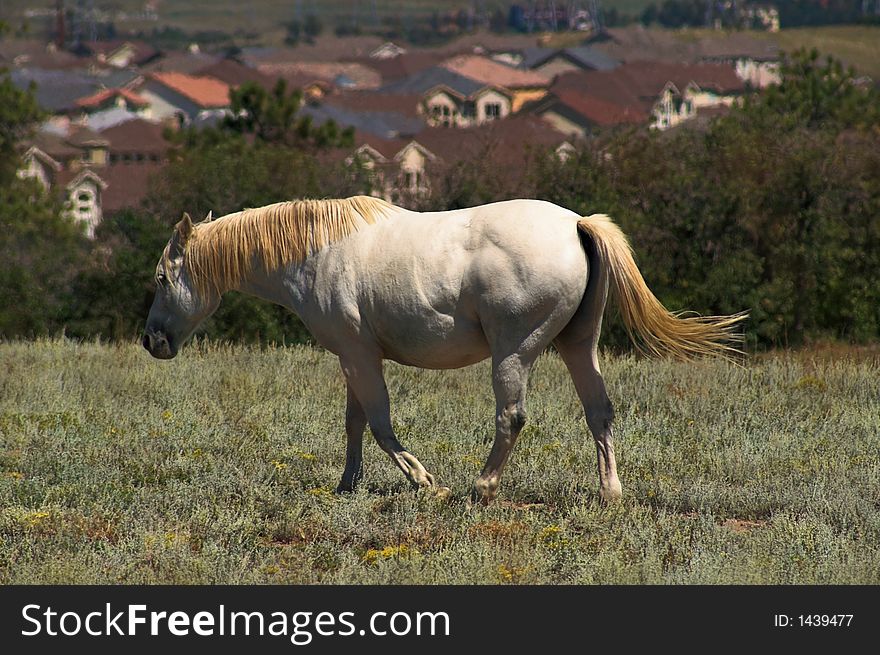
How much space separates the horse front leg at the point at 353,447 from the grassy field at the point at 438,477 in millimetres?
181

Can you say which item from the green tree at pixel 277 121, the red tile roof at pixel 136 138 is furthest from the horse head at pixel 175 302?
the red tile roof at pixel 136 138

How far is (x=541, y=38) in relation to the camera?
615 ft

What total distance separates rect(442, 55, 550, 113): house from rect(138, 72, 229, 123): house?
2346 cm

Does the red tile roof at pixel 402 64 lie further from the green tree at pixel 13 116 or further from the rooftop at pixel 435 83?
the green tree at pixel 13 116

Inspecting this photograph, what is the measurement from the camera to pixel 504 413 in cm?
771

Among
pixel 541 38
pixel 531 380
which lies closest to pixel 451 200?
pixel 531 380

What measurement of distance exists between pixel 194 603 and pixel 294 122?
4160cm

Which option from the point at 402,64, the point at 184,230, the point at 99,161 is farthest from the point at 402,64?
the point at 184,230

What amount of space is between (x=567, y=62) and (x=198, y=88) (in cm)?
4498

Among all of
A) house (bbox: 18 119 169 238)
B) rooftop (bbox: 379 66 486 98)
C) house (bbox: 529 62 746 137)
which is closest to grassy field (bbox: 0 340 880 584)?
house (bbox: 18 119 169 238)

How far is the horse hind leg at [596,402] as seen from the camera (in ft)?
26.1

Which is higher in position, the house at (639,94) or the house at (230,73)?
the house at (639,94)

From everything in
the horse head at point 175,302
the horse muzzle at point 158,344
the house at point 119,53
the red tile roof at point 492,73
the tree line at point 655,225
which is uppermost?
the horse head at point 175,302

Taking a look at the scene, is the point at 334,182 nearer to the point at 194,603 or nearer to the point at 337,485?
the point at 337,485
